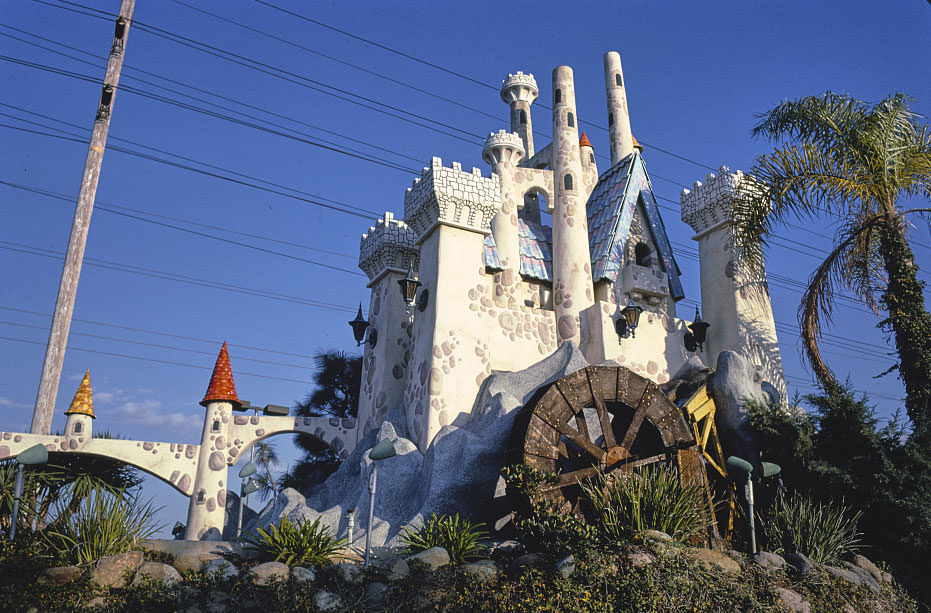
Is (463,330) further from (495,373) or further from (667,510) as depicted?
(667,510)

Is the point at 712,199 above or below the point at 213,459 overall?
above

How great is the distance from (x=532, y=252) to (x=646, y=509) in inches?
368

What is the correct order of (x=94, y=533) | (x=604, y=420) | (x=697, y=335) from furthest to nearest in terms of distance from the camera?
(x=697, y=335), (x=604, y=420), (x=94, y=533)

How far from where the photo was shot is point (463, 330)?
15.9m

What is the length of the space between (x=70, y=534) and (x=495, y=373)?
349 inches

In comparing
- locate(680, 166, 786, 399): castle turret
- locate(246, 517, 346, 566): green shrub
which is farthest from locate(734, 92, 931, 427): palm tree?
locate(246, 517, 346, 566): green shrub

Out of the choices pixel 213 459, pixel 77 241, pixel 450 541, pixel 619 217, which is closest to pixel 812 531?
pixel 450 541

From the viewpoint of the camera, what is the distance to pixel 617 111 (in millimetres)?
22094

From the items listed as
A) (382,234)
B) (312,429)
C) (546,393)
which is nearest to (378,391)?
(312,429)

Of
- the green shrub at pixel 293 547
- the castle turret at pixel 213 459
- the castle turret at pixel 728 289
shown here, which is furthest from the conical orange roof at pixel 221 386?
the castle turret at pixel 728 289

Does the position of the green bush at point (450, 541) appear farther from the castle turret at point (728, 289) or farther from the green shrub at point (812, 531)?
the castle turret at point (728, 289)

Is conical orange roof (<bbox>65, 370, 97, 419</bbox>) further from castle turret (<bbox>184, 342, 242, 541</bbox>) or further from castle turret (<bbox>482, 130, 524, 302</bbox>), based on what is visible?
castle turret (<bbox>482, 130, 524, 302</bbox>)

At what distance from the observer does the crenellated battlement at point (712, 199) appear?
18.4 metres

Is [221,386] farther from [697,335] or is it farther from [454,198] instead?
[697,335]
